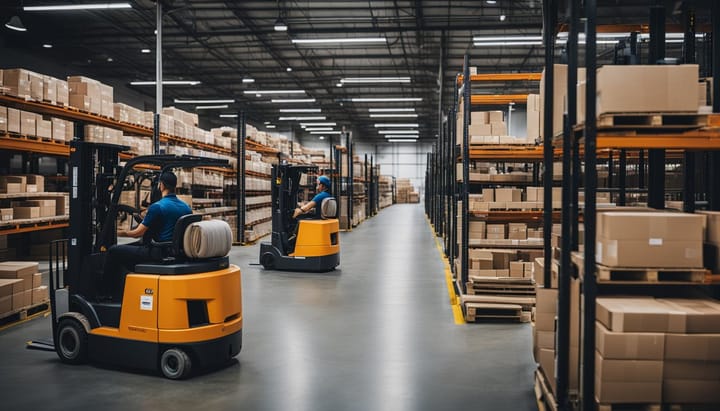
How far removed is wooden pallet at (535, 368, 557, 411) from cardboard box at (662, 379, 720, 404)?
2.47 feet

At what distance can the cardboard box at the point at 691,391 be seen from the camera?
138 inches

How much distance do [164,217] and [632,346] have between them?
4.13 metres

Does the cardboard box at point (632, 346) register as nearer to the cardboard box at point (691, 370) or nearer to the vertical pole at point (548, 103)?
the cardboard box at point (691, 370)

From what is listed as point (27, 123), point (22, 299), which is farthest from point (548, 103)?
point (27, 123)

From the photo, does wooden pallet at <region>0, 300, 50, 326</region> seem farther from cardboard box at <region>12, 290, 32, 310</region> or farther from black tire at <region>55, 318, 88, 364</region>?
black tire at <region>55, 318, 88, 364</region>

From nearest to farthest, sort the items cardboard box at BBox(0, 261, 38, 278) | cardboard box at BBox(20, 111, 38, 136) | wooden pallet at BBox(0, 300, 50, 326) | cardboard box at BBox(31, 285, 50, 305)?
1. wooden pallet at BBox(0, 300, 50, 326)
2. cardboard box at BBox(0, 261, 38, 278)
3. cardboard box at BBox(31, 285, 50, 305)
4. cardboard box at BBox(20, 111, 38, 136)

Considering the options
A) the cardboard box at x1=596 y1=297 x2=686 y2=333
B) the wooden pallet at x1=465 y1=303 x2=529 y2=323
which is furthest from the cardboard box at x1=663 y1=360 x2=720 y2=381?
the wooden pallet at x1=465 y1=303 x2=529 y2=323

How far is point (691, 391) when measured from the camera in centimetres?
352

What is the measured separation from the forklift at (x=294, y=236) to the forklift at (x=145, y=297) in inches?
229

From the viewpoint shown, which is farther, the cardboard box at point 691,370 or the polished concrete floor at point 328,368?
the polished concrete floor at point 328,368

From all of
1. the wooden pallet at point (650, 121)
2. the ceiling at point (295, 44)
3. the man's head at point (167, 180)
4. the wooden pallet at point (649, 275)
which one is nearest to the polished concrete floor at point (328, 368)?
the wooden pallet at point (649, 275)

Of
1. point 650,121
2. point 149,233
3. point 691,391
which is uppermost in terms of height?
point 650,121

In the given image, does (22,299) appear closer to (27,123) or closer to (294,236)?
(27,123)

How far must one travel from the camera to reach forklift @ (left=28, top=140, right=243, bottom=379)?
Answer: 5.14 meters
